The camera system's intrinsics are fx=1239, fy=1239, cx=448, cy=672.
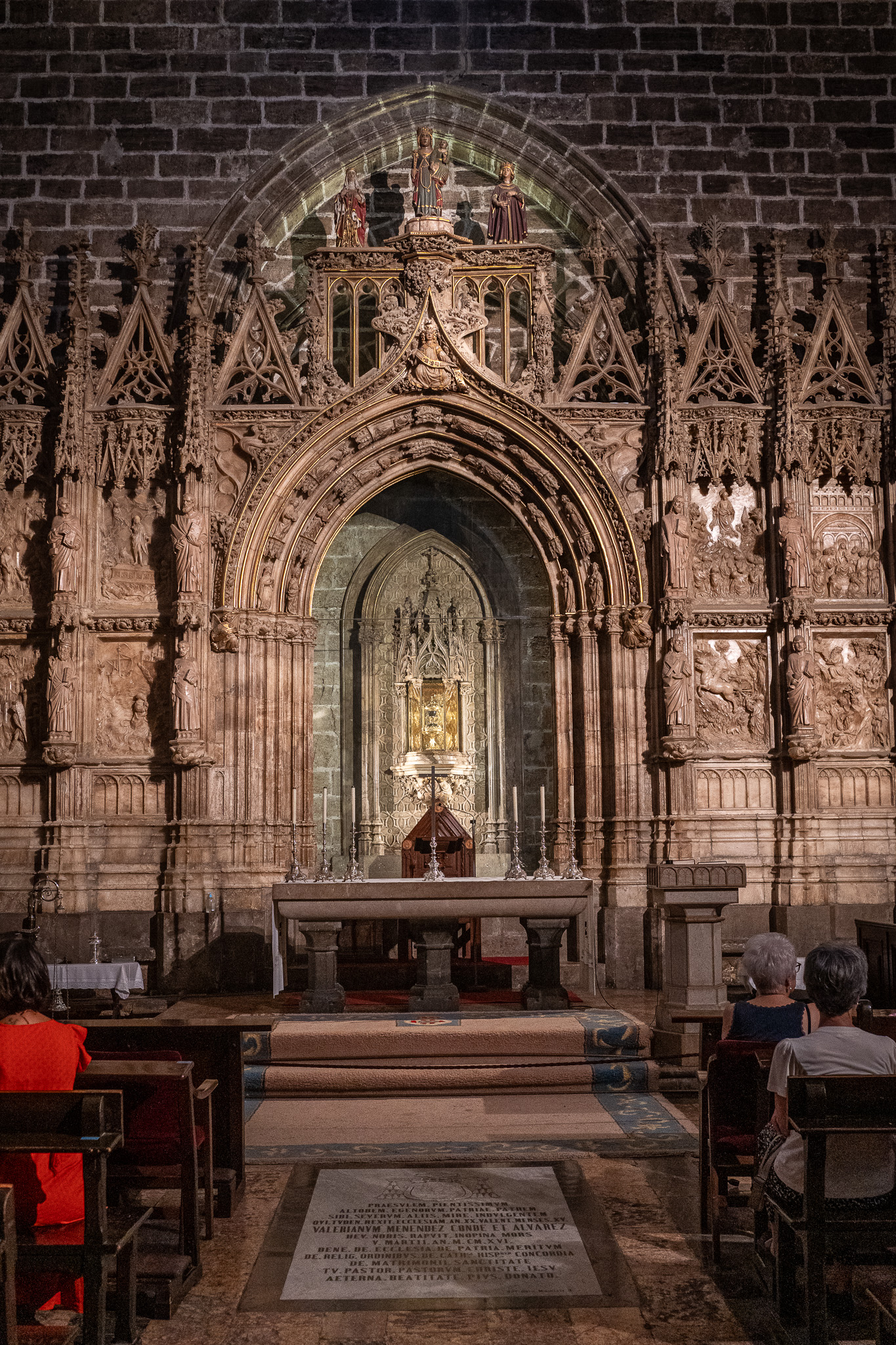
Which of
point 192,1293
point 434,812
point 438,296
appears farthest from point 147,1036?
point 438,296

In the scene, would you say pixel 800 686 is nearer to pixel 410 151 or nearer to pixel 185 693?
pixel 185 693

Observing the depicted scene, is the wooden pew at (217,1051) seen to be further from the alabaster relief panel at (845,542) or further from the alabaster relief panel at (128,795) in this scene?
the alabaster relief panel at (845,542)

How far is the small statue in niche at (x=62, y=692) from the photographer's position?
509 inches

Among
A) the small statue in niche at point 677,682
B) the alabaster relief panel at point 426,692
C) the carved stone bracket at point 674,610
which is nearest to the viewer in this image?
the small statue in niche at point 677,682

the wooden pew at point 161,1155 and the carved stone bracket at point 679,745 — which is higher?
the carved stone bracket at point 679,745

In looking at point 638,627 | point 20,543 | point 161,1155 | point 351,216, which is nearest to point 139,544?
point 20,543

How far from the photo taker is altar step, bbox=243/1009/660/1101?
9.03 m

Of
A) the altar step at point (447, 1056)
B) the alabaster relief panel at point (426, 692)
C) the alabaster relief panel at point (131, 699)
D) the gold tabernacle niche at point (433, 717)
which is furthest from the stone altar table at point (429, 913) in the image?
the gold tabernacle niche at point (433, 717)

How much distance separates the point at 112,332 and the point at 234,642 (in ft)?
13.6

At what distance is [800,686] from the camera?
13.2 metres

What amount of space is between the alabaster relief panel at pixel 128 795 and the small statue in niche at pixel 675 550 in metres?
5.90

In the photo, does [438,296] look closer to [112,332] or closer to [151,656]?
[112,332]

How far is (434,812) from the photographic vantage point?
40.4 ft

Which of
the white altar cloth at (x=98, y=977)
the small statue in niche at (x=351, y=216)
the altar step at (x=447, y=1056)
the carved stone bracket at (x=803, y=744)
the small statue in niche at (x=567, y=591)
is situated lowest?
the altar step at (x=447, y=1056)
